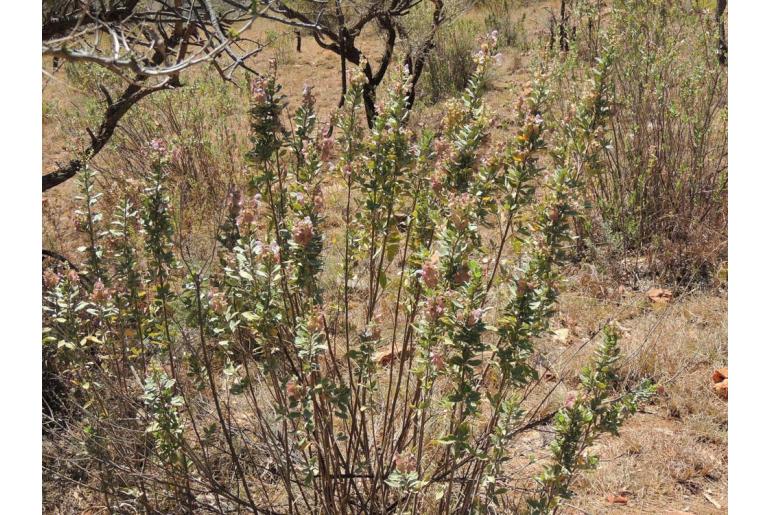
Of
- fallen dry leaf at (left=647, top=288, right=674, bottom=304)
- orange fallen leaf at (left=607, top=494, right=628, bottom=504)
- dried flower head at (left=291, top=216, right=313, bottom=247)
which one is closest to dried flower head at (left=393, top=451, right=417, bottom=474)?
dried flower head at (left=291, top=216, right=313, bottom=247)

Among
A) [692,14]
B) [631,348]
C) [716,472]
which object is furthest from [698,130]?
[716,472]

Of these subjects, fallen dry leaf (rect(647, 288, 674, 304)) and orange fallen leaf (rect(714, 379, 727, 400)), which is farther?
fallen dry leaf (rect(647, 288, 674, 304))

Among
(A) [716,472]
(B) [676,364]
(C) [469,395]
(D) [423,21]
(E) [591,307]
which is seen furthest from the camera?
(D) [423,21]

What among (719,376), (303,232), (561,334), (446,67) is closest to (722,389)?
(719,376)

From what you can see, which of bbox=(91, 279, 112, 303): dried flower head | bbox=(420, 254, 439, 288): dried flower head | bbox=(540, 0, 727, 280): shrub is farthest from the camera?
bbox=(540, 0, 727, 280): shrub

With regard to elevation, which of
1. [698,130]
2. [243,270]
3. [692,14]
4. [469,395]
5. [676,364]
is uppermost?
[692,14]

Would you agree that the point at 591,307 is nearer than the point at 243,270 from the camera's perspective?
No

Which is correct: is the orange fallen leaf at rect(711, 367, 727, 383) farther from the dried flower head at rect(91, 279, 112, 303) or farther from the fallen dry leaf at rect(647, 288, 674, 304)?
the dried flower head at rect(91, 279, 112, 303)

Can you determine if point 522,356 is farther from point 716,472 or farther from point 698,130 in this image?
point 698,130

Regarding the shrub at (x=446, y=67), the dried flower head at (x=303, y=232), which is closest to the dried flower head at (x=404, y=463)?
the dried flower head at (x=303, y=232)

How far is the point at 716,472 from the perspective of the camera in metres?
2.70

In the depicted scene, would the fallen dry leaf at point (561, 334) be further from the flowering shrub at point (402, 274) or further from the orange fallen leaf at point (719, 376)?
the orange fallen leaf at point (719, 376)

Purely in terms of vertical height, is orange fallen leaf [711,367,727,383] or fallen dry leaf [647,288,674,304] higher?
fallen dry leaf [647,288,674,304]

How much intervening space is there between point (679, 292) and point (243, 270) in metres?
3.16
